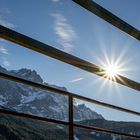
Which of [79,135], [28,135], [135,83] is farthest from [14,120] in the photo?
[135,83]

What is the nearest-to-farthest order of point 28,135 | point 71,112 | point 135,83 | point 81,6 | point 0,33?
point 0,33 < point 81,6 < point 71,112 < point 135,83 < point 28,135

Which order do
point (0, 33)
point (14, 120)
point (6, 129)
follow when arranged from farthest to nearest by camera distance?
1. point (14, 120)
2. point (6, 129)
3. point (0, 33)

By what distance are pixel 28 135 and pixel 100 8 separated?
103 metres

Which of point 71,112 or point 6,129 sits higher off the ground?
point 6,129

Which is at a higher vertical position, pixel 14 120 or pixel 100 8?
pixel 14 120

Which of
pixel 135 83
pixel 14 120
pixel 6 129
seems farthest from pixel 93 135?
pixel 135 83

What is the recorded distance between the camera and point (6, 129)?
307ft

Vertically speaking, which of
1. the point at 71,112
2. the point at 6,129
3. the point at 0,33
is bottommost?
the point at 71,112

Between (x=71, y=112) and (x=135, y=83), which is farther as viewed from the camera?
(x=135, y=83)

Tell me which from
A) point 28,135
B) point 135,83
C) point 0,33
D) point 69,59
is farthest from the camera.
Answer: point 28,135

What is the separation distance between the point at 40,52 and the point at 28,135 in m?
103

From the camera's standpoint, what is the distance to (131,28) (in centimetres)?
220

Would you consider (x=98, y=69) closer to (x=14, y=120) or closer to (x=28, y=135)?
(x=28, y=135)

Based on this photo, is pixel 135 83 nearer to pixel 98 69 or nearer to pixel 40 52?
pixel 98 69
